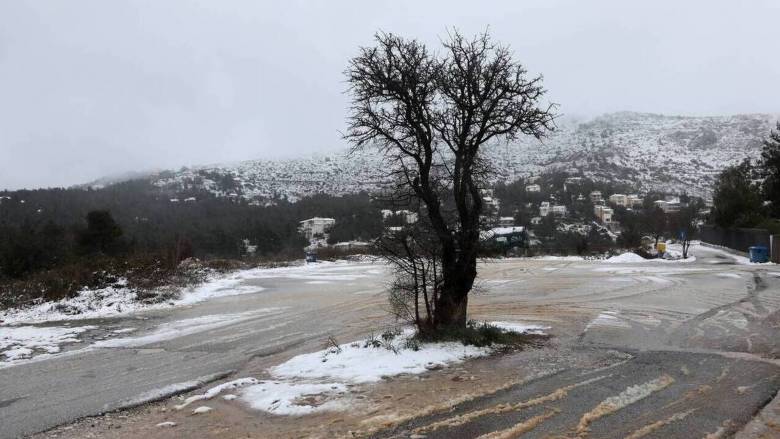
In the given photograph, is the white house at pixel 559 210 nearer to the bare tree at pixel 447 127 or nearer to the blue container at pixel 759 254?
the blue container at pixel 759 254

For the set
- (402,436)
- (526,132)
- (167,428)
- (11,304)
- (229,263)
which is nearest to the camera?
(402,436)

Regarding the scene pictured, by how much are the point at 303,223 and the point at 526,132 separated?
107506 mm

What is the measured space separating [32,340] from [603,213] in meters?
104

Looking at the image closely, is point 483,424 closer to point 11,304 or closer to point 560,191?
point 11,304

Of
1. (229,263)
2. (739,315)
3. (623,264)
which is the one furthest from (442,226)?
(229,263)

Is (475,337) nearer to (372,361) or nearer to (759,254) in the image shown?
(372,361)

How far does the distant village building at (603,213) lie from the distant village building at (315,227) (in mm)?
46151

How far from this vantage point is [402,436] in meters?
6.46

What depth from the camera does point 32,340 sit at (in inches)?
606

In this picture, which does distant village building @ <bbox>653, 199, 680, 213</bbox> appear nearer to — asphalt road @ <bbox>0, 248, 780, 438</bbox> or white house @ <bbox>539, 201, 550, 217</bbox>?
white house @ <bbox>539, 201, 550, 217</bbox>

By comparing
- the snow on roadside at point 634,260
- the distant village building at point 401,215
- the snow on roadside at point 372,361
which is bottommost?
the snow on roadside at point 634,260

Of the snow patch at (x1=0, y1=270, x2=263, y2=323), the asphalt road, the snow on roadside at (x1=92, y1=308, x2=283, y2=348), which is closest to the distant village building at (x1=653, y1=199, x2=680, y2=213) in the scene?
the asphalt road

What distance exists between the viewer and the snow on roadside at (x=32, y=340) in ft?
44.3

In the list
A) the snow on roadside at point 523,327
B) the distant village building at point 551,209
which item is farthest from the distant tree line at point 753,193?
the distant village building at point 551,209
